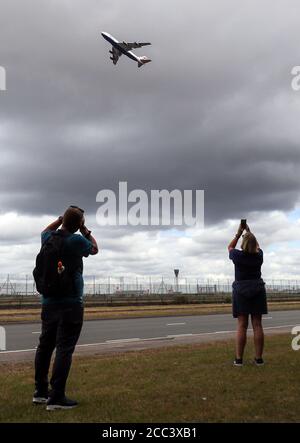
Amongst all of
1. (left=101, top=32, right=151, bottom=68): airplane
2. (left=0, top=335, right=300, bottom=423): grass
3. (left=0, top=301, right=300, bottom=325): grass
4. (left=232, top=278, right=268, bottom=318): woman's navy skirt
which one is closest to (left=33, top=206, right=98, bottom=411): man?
(left=0, top=335, right=300, bottom=423): grass

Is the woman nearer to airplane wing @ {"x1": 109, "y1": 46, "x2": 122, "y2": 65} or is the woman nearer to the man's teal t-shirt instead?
the man's teal t-shirt

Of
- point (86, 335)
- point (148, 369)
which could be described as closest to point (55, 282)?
point (148, 369)

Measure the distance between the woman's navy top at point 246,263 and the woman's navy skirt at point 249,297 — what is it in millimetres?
78

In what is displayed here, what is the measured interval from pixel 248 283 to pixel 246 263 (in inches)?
10.3

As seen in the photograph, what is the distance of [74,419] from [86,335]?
10819 mm

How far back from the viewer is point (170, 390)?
19.5ft

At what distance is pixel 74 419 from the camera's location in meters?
4.68

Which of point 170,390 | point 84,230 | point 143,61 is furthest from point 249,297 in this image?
point 143,61

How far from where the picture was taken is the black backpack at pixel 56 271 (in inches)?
203

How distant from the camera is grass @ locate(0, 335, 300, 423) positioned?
4809mm

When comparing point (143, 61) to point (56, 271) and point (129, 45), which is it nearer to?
point (129, 45)

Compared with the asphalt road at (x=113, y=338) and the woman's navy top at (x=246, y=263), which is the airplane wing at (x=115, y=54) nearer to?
the asphalt road at (x=113, y=338)

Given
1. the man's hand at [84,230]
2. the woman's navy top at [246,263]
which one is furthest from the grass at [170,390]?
the man's hand at [84,230]
